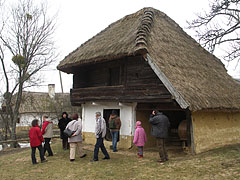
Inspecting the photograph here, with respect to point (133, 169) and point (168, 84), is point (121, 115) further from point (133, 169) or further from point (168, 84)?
point (133, 169)

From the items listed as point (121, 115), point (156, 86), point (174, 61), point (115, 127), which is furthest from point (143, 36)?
point (115, 127)

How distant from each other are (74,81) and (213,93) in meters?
7.07

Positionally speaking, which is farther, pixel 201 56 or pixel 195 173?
pixel 201 56

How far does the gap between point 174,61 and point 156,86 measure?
1.53 meters

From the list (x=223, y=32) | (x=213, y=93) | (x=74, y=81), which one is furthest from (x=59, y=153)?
(x=223, y=32)

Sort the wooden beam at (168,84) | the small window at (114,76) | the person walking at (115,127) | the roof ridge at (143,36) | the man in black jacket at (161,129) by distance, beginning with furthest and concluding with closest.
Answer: the small window at (114,76) → the person walking at (115,127) → the roof ridge at (143,36) → the wooden beam at (168,84) → the man in black jacket at (161,129)

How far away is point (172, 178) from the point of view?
5.61 meters

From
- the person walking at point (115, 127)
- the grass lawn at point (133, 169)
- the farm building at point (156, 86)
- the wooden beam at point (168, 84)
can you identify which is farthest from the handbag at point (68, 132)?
the wooden beam at point (168, 84)

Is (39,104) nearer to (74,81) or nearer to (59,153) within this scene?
(74,81)

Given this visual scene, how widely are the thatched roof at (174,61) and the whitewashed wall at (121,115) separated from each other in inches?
84.1

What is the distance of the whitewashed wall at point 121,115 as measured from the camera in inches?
388

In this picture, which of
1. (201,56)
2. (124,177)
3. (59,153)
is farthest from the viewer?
(201,56)

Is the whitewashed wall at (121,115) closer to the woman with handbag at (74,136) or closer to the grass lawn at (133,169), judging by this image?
the grass lawn at (133,169)

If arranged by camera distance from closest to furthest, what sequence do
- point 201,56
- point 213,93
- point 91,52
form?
point 213,93
point 91,52
point 201,56
